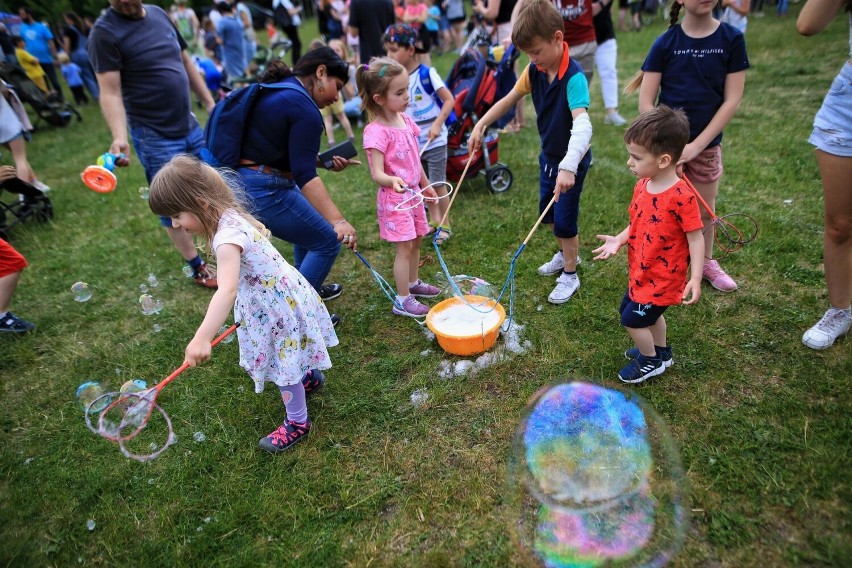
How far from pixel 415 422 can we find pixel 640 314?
3.83 feet

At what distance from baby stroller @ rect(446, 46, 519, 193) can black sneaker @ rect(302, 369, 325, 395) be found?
2.66 metres

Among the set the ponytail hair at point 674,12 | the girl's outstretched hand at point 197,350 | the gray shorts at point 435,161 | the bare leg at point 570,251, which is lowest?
the bare leg at point 570,251

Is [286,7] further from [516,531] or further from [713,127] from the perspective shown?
[516,531]

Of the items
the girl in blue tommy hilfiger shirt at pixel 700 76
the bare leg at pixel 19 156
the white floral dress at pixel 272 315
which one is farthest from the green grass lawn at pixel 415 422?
the bare leg at pixel 19 156

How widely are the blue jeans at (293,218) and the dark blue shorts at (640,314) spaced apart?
5.39ft

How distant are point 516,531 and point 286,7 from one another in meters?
9.89

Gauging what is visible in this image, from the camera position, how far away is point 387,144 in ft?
9.61

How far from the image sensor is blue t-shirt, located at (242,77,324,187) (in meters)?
2.53

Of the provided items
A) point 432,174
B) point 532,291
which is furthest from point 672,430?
point 432,174

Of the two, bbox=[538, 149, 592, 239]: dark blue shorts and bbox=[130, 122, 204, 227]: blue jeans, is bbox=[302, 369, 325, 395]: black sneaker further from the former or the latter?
bbox=[130, 122, 204, 227]: blue jeans

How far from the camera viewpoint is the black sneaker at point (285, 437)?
2.44 m

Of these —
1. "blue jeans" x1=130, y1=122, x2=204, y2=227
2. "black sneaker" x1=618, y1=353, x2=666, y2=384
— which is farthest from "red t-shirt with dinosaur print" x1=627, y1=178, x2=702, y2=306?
"blue jeans" x1=130, y1=122, x2=204, y2=227

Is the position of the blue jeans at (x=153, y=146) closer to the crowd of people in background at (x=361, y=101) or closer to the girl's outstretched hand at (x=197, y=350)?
the crowd of people in background at (x=361, y=101)

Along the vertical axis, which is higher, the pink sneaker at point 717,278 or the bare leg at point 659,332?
the bare leg at point 659,332
